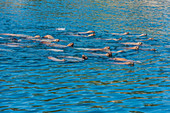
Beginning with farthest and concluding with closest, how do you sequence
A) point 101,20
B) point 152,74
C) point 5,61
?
point 101,20
point 5,61
point 152,74

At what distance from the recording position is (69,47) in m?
30.9

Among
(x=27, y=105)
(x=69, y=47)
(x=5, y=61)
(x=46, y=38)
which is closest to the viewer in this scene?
(x=27, y=105)

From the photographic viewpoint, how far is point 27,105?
16469 millimetres

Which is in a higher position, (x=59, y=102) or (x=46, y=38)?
(x=46, y=38)

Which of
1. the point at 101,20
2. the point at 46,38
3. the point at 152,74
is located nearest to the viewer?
the point at 152,74

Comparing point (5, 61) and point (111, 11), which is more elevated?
point (111, 11)

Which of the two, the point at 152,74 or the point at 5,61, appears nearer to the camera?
the point at 152,74

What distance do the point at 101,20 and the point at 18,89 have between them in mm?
34130

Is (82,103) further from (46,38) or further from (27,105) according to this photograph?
(46,38)

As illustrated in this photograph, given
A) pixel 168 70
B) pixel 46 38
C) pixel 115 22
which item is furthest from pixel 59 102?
pixel 115 22

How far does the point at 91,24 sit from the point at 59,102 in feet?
102

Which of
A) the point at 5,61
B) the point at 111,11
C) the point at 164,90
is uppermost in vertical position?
the point at 111,11

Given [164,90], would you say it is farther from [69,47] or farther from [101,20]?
[101,20]

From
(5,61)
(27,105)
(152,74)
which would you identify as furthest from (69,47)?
(27,105)
